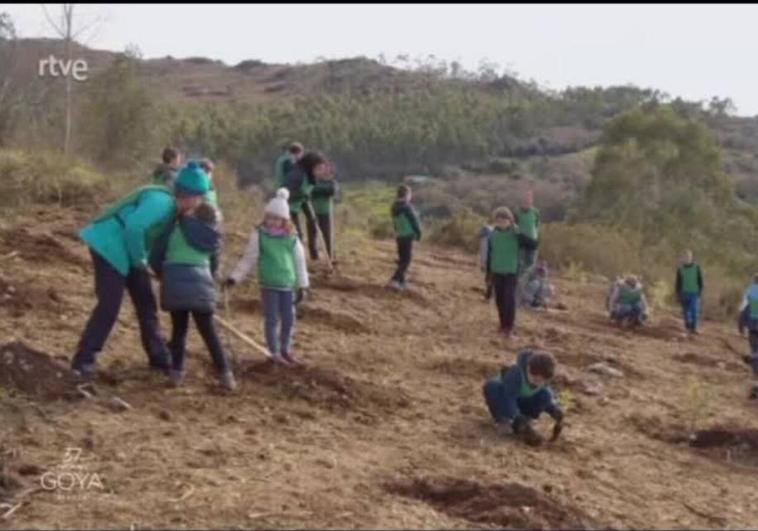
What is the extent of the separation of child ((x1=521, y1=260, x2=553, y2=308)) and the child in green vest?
6.64 ft

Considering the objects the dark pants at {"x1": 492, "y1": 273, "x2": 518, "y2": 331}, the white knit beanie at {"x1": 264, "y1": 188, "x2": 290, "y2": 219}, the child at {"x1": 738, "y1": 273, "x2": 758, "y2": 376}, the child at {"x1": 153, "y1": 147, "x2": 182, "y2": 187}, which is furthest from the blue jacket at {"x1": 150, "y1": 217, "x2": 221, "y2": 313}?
the child at {"x1": 738, "y1": 273, "x2": 758, "y2": 376}

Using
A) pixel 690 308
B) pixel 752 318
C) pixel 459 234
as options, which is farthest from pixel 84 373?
pixel 459 234

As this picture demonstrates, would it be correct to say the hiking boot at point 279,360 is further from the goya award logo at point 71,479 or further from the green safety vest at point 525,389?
the goya award logo at point 71,479

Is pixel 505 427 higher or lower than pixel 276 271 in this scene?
lower

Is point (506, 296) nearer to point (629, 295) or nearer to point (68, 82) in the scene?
point (629, 295)

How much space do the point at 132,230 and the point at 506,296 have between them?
6110 mm

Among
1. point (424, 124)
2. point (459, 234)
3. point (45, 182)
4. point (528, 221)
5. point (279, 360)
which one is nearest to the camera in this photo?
point (279, 360)

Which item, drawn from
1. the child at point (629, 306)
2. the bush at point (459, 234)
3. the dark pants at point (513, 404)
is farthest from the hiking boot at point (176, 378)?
the bush at point (459, 234)

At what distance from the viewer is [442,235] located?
34938 millimetres

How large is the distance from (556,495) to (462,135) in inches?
2861

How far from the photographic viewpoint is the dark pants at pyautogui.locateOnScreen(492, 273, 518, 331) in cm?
1325

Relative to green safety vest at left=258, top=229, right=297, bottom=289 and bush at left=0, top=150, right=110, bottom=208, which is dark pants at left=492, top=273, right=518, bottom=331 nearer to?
green safety vest at left=258, top=229, right=297, bottom=289

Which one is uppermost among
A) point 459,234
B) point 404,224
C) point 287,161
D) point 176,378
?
point 287,161

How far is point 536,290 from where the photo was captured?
61.0 feet
